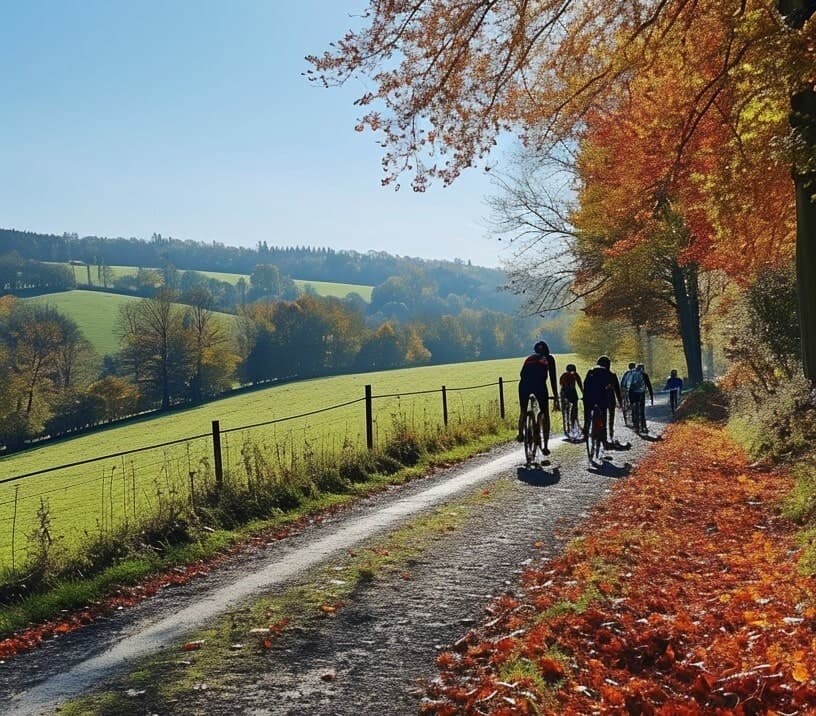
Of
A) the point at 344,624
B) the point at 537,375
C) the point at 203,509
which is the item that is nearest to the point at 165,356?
the point at 537,375

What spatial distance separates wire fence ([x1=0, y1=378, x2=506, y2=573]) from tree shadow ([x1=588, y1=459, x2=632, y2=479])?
4.12 meters

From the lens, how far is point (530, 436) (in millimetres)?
13719

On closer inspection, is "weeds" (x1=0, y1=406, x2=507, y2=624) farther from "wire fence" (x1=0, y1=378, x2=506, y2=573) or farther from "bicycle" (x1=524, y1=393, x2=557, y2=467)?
"bicycle" (x1=524, y1=393, x2=557, y2=467)

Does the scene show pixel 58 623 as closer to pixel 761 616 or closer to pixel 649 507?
pixel 761 616

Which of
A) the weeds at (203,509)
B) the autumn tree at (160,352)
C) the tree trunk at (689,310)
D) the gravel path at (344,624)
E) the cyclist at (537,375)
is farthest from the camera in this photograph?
the autumn tree at (160,352)

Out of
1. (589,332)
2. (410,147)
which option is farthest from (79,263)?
(410,147)

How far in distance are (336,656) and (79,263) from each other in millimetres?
199359

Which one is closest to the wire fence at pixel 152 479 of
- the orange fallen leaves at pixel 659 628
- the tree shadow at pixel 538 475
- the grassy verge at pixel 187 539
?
the grassy verge at pixel 187 539

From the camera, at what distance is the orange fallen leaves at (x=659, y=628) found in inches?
155

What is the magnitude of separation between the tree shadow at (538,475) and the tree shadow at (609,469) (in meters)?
0.69

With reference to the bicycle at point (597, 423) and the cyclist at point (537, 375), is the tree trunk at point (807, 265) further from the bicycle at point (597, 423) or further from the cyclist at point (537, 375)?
the bicycle at point (597, 423)

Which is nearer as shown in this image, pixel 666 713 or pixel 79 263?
pixel 666 713

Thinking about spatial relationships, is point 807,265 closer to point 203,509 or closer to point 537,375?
point 537,375

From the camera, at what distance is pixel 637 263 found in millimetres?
27984
